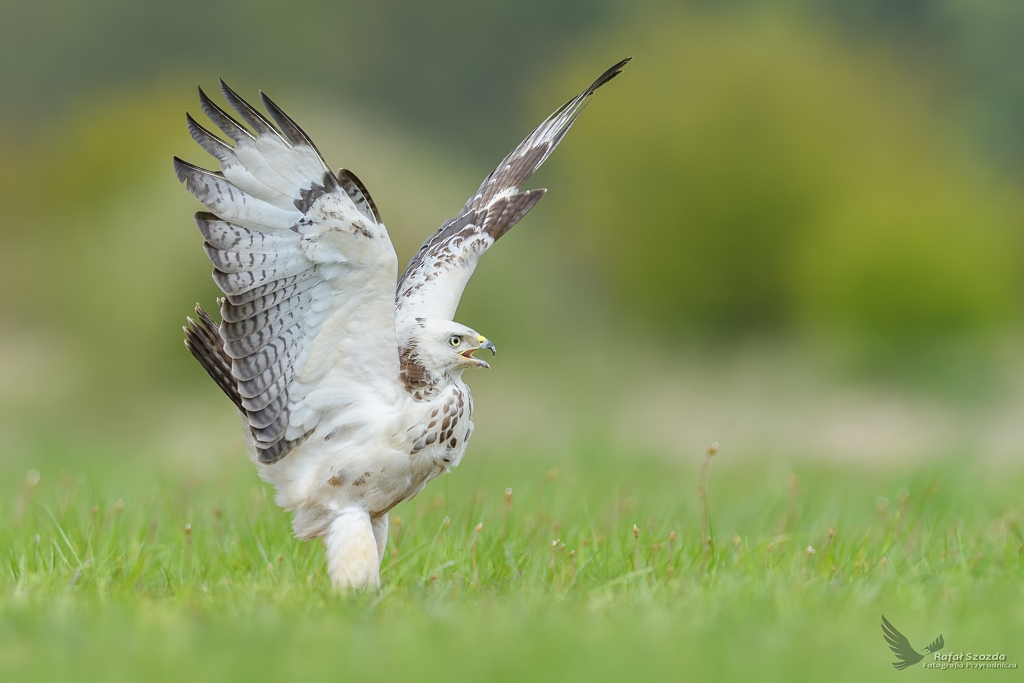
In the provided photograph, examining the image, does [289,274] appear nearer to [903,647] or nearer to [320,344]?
[320,344]

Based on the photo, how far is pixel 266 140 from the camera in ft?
12.7

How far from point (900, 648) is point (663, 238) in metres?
13.7

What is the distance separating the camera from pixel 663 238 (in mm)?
16641

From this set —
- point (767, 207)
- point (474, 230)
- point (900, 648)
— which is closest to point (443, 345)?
point (474, 230)

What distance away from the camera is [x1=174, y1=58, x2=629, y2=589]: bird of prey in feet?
12.8

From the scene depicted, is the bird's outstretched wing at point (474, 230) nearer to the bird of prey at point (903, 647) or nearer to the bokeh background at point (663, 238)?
the bird of prey at point (903, 647)

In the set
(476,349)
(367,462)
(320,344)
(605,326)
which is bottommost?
(605,326)

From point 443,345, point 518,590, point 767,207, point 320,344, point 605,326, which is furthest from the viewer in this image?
point 605,326

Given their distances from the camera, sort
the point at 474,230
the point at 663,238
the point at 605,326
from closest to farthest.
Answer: the point at 474,230 → the point at 663,238 → the point at 605,326

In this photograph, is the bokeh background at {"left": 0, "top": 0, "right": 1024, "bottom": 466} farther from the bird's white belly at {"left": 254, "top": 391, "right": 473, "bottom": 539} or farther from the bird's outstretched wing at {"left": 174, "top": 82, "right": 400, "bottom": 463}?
the bird's outstretched wing at {"left": 174, "top": 82, "right": 400, "bottom": 463}

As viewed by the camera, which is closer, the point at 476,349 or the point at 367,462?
the point at 367,462

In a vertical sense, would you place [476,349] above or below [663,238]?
Answer: above

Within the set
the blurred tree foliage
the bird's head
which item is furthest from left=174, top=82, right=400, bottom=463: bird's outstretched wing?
the blurred tree foliage

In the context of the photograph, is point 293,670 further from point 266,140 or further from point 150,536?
point 150,536
